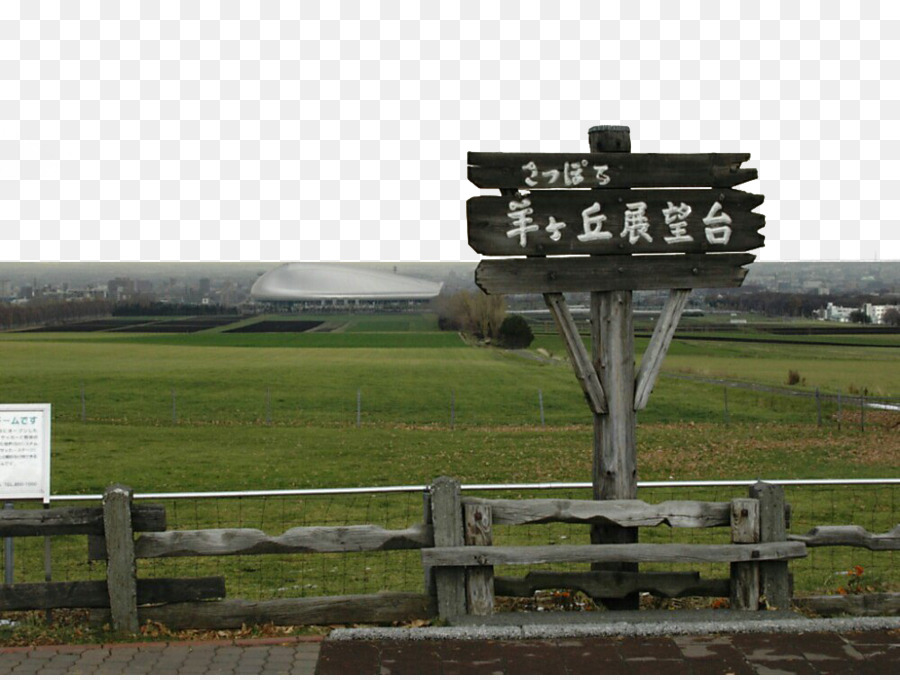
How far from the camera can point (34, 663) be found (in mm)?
8641

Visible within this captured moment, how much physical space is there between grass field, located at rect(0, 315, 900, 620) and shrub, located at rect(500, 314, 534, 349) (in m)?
16.3

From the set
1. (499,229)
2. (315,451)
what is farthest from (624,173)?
(315,451)

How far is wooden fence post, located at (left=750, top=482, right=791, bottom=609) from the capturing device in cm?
997

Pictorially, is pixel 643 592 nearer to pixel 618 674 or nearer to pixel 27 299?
pixel 618 674

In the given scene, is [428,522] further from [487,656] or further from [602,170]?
[602,170]

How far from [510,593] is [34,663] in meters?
4.27

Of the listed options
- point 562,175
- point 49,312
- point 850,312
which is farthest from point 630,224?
point 49,312


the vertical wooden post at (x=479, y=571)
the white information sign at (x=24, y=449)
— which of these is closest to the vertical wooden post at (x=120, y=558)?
the white information sign at (x=24, y=449)

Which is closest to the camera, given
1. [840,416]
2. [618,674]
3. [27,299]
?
[618,674]

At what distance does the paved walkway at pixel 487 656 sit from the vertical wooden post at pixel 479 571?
66 centimetres

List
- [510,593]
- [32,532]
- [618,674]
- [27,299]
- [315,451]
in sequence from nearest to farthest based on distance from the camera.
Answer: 1. [618,674]
2. [32,532]
3. [510,593]
4. [315,451]
5. [27,299]

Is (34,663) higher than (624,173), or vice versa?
(624,173)

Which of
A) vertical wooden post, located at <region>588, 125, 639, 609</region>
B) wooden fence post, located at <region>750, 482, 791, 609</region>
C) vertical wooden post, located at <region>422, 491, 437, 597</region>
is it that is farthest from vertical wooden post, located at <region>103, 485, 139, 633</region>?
wooden fence post, located at <region>750, 482, 791, 609</region>

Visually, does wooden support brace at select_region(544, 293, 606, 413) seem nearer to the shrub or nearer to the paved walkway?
the paved walkway
